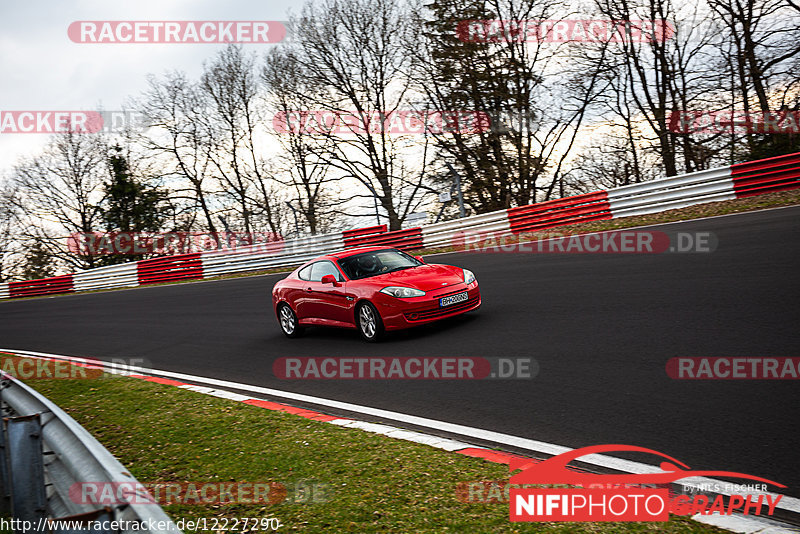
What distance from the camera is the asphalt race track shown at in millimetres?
4816

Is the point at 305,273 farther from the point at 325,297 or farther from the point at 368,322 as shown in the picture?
the point at 368,322

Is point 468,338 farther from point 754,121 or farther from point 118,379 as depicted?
point 754,121

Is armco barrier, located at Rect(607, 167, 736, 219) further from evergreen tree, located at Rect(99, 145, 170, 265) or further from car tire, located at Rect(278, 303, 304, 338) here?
evergreen tree, located at Rect(99, 145, 170, 265)

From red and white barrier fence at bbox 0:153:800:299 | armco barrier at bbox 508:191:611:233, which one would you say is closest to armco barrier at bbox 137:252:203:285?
red and white barrier fence at bbox 0:153:800:299

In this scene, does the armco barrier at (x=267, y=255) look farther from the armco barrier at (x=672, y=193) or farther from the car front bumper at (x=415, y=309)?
the car front bumper at (x=415, y=309)

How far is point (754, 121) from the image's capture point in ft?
76.6

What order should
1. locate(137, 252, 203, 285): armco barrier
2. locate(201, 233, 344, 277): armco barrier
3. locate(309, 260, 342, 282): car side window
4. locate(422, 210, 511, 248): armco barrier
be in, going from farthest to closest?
locate(137, 252, 203, 285): armco barrier
locate(201, 233, 344, 277): armco barrier
locate(422, 210, 511, 248): armco barrier
locate(309, 260, 342, 282): car side window

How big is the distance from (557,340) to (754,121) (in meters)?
19.8

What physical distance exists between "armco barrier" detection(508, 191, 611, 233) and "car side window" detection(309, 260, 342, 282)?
9901mm

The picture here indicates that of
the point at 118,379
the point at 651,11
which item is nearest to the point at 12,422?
the point at 118,379

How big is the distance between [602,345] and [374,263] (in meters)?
4.21

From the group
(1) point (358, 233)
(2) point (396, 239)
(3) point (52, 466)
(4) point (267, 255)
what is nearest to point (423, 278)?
(3) point (52, 466)

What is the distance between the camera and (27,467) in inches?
127

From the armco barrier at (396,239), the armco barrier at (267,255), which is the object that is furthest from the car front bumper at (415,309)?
the armco barrier at (267,255)
